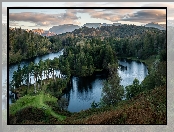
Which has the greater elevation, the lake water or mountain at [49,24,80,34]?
mountain at [49,24,80,34]

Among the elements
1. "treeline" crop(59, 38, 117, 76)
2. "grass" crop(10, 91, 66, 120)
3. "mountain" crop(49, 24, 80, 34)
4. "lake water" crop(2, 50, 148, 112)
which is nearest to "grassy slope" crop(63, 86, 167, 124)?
"lake water" crop(2, 50, 148, 112)

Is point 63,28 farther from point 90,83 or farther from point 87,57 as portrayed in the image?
point 90,83

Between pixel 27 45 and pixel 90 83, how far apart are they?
4.11 feet

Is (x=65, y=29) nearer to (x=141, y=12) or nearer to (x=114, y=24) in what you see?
(x=114, y=24)

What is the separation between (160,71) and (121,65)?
663 mm

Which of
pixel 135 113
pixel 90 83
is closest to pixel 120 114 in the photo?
pixel 135 113

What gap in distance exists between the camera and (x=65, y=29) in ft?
20.6

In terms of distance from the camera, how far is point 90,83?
6.34m

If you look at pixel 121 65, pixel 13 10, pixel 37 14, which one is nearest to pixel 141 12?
pixel 121 65

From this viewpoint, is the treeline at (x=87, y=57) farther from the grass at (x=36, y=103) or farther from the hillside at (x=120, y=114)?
the hillside at (x=120, y=114)

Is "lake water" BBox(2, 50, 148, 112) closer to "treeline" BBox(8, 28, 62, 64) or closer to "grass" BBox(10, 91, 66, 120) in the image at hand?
"treeline" BBox(8, 28, 62, 64)

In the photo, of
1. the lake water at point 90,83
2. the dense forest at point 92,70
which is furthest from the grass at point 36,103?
the lake water at point 90,83

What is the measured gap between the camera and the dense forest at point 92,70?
20.3ft

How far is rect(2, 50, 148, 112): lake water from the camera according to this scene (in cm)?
629
